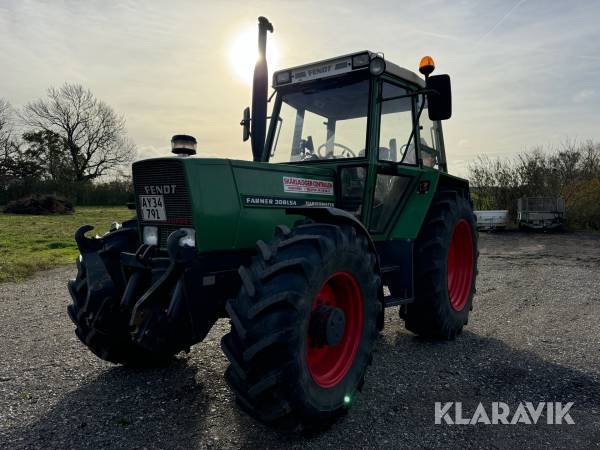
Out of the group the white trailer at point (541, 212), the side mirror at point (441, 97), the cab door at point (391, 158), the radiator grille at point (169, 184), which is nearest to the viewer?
the radiator grille at point (169, 184)

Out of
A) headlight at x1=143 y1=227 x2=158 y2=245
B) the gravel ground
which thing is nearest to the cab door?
the gravel ground

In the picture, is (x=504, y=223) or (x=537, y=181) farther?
(x=537, y=181)

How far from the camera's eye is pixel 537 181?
1852 centimetres

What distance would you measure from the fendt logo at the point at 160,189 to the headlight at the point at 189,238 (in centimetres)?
31

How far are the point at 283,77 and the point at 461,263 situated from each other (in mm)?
2930

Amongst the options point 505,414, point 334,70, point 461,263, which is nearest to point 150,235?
point 334,70

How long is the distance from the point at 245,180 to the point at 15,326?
413 centimetres

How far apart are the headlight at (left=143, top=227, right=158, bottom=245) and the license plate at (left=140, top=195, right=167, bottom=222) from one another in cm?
8

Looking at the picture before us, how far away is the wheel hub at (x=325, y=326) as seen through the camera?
2.87 m

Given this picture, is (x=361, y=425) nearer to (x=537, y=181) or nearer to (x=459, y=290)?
(x=459, y=290)

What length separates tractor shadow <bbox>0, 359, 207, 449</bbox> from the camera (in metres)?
2.85

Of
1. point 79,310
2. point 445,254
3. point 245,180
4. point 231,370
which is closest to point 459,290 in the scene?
point 445,254

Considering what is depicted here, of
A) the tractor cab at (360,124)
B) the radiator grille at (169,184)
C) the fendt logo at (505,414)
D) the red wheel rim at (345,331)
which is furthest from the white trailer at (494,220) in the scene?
the radiator grille at (169,184)

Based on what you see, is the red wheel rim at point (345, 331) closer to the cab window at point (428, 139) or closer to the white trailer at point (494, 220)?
the cab window at point (428, 139)
